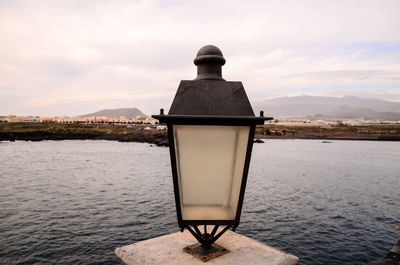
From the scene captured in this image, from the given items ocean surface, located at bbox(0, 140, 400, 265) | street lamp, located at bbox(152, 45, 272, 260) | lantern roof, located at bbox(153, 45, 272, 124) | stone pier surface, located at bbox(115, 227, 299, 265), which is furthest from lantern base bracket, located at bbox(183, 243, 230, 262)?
ocean surface, located at bbox(0, 140, 400, 265)

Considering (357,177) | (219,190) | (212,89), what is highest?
(212,89)

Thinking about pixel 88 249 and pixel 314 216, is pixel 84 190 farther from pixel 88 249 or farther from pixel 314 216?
pixel 314 216

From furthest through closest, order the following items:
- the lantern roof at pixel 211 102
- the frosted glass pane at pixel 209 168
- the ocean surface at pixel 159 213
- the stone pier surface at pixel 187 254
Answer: the ocean surface at pixel 159 213 < the stone pier surface at pixel 187 254 < the frosted glass pane at pixel 209 168 < the lantern roof at pixel 211 102

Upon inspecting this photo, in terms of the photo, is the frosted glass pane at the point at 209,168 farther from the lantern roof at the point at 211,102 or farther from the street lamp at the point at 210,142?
the lantern roof at the point at 211,102

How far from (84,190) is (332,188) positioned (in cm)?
2115

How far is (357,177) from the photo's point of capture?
2817 cm

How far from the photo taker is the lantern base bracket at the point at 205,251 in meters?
3.40

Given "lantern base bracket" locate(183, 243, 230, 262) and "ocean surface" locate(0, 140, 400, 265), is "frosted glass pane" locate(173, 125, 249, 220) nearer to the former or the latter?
"lantern base bracket" locate(183, 243, 230, 262)

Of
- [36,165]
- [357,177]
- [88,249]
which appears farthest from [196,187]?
[36,165]

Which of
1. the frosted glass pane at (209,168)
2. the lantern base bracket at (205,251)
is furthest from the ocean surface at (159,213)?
the frosted glass pane at (209,168)

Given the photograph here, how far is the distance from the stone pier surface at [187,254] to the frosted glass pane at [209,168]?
59 cm

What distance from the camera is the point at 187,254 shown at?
11.5 ft

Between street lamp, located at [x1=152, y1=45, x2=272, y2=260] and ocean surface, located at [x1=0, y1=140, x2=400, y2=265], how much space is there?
30.0 feet

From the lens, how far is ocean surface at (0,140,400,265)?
11477 millimetres
